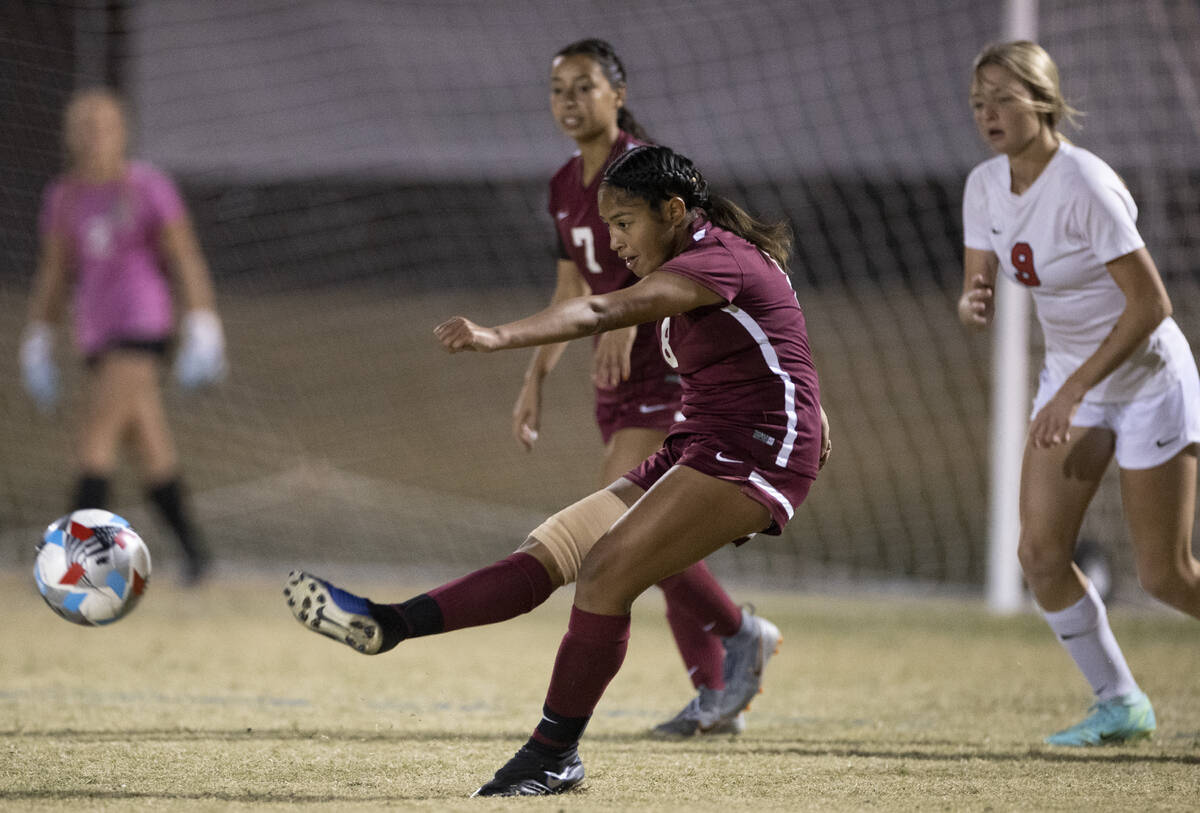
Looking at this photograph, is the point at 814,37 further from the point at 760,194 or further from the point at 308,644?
the point at 308,644

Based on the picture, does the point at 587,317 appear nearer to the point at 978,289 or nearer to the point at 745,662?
the point at 978,289

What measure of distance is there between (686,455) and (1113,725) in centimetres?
159

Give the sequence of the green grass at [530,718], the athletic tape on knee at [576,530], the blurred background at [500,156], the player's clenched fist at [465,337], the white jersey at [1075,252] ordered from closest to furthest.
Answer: the player's clenched fist at [465,337] < the green grass at [530,718] < the athletic tape on knee at [576,530] < the white jersey at [1075,252] < the blurred background at [500,156]

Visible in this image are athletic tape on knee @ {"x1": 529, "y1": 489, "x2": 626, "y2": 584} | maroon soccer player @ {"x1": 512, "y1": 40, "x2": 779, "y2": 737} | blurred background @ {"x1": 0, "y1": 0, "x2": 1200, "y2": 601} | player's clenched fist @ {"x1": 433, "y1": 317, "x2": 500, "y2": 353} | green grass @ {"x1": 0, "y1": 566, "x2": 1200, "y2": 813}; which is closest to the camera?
player's clenched fist @ {"x1": 433, "y1": 317, "x2": 500, "y2": 353}

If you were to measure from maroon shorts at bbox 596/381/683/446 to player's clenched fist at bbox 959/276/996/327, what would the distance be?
2.67 ft

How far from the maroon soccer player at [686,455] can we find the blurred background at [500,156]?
3.18 m

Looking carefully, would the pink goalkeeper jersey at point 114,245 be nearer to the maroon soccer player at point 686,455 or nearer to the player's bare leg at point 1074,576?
the maroon soccer player at point 686,455

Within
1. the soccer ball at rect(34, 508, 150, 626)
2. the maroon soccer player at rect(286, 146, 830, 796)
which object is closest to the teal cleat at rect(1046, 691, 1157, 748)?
the maroon soccer player at rect(286, 146, 830, 796)

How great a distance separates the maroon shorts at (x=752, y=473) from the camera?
3.08m

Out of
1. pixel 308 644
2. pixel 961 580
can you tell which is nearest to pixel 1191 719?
pixel 308 644

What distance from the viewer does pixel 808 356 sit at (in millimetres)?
3250

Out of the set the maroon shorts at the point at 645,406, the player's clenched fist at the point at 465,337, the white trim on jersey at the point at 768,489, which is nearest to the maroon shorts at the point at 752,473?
the white trim on jersey at the point at 768,489

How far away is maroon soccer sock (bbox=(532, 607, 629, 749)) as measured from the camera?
10.0 feet

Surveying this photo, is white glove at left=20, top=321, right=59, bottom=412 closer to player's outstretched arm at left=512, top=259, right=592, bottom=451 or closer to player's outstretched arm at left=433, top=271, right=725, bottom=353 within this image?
player's outstretched arm at left=512, top=259, right=592, bottom=451
